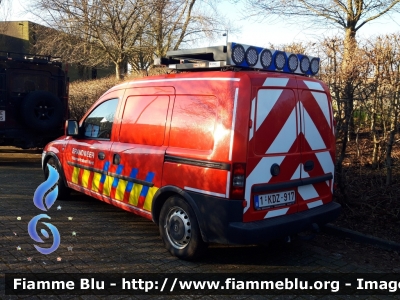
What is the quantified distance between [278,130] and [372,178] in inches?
128

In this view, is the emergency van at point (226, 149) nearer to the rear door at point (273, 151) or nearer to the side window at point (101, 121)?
the rear door at point (273, 151)

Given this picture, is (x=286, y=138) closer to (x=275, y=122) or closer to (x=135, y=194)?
(x=275, y=122)

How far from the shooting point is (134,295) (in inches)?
142

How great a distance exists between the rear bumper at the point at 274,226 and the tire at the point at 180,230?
0.49 m

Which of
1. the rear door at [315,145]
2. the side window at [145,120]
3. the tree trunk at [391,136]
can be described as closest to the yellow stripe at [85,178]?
the side window at [145,120]

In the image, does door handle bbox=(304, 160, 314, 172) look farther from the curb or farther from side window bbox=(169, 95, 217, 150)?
the curb

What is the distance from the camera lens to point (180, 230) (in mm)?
4312

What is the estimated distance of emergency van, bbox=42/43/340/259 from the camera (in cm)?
380

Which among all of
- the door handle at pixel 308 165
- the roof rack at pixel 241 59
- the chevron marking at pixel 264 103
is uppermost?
the roof rack at pixel 241 59

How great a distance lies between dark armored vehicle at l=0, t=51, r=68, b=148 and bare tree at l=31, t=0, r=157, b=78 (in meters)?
10.5

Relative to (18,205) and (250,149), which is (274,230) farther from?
(18,205)

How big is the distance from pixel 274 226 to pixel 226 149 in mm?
899

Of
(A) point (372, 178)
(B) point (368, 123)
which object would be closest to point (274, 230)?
(A) point (372, 178)

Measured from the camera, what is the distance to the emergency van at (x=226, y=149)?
3803mm
